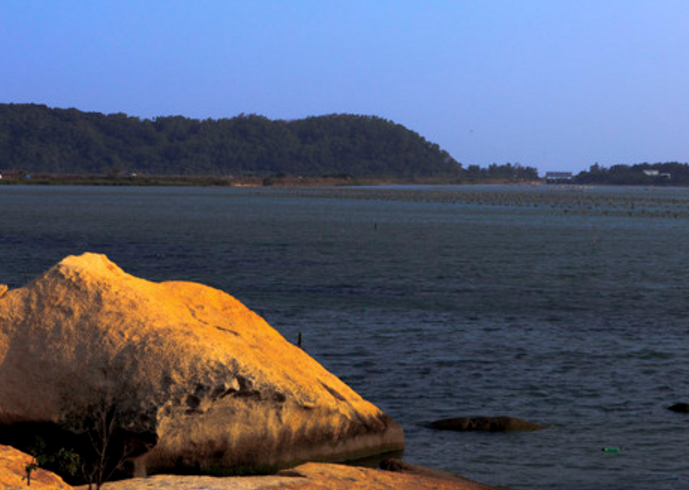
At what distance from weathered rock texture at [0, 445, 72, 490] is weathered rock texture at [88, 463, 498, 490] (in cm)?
57

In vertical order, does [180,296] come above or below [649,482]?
above

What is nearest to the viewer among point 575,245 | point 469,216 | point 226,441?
point 226,441

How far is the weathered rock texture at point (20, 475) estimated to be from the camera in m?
10.2

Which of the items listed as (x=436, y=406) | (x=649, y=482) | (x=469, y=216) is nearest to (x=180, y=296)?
(x=436, y=406)

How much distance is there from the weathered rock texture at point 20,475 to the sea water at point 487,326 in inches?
198

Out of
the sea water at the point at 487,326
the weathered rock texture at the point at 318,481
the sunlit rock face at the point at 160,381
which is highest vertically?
the sunlit rock face at the point at 160,381

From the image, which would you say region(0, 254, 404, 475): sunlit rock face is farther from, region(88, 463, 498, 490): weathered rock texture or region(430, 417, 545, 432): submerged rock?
region(430, 417, 545, 432): submerged rock

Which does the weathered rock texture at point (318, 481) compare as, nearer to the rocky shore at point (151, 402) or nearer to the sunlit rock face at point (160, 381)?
the rocky shore at point (151, 402)

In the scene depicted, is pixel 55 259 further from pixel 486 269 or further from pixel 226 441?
pixel 226 441

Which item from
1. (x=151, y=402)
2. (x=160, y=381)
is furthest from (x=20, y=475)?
(x=160, y=381)

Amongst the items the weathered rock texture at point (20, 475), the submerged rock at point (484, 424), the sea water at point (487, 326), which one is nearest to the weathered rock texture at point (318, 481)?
the weathered rock texture at point (20, 475)

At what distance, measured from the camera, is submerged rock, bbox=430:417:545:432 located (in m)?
15.3

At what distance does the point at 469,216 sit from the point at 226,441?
97343 mm

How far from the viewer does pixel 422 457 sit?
45.4 ft
